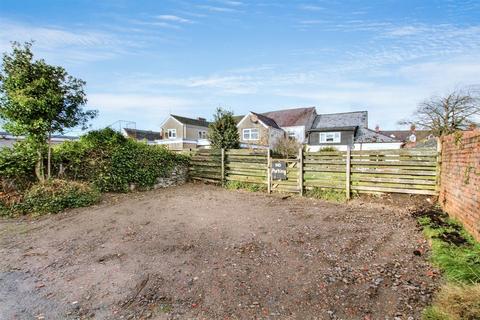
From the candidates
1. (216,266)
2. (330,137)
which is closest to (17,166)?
(216,266)

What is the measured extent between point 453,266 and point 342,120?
100ft

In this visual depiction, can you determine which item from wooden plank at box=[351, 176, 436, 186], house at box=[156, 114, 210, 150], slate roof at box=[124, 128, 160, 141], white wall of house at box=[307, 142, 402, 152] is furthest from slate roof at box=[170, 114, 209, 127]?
wooden plank at box=[351, 176, 436, 186]

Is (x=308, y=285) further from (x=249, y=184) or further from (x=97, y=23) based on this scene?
(x=97, y=23)

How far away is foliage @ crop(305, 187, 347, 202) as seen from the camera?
336 inches

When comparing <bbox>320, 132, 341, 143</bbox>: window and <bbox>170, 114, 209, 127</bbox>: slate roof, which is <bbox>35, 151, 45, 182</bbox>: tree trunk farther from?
<bbox>170, 114, 209, 127</bbox>: slate roof

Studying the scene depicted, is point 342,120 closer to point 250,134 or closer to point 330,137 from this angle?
point 330,137

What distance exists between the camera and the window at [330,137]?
2962 cm

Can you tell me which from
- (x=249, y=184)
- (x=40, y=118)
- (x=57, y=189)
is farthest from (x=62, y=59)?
(x=249, y=184)

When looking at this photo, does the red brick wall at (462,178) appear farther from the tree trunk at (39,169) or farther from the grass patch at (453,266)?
the tree trunk at (39,169)

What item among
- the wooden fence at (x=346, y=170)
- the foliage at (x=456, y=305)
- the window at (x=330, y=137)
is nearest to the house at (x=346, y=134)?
the window at (x=330, y=137)

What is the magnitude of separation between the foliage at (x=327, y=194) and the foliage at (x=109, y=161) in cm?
700

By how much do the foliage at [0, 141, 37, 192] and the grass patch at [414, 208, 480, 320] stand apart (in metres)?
10.7

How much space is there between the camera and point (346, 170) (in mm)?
8578

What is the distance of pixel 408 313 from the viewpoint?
2664mm
